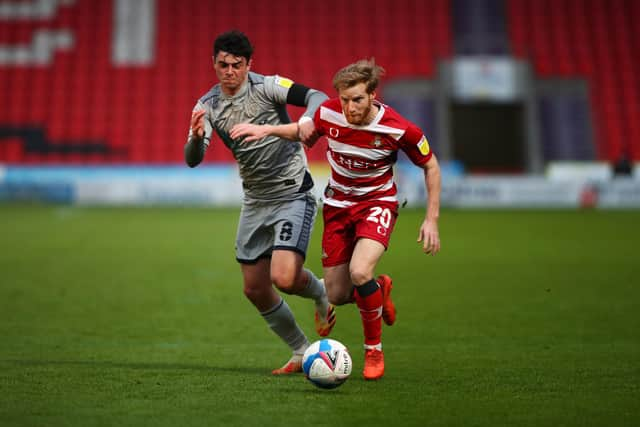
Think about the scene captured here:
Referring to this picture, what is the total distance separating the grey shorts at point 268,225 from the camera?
591 centimetres

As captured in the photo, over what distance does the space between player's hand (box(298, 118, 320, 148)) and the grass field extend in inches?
58.2

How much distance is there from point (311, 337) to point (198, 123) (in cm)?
210

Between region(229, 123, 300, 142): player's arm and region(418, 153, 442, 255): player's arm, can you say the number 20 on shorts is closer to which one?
region(418, 153, 442, 255): player's arm

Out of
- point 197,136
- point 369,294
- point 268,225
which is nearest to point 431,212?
point 369,294

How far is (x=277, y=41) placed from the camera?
31.9 m

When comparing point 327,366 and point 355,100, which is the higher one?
point 355,100

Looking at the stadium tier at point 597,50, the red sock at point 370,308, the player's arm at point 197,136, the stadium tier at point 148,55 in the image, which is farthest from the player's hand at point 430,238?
the stadium tier at point 597,50

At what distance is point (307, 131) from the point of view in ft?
18.0

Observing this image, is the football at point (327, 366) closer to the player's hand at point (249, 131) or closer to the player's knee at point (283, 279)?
the player's knee at point (283, 279)

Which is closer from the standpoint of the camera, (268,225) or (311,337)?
(268,225)

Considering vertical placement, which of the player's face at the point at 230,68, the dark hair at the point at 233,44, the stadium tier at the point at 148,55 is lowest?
the stadium tier at the point at 148,55

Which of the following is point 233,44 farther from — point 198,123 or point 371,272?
point 371,272

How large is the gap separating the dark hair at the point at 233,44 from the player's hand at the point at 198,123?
42 cm

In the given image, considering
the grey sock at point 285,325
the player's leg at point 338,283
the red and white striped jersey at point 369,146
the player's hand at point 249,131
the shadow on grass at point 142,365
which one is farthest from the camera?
the grey sock at point 285,325
